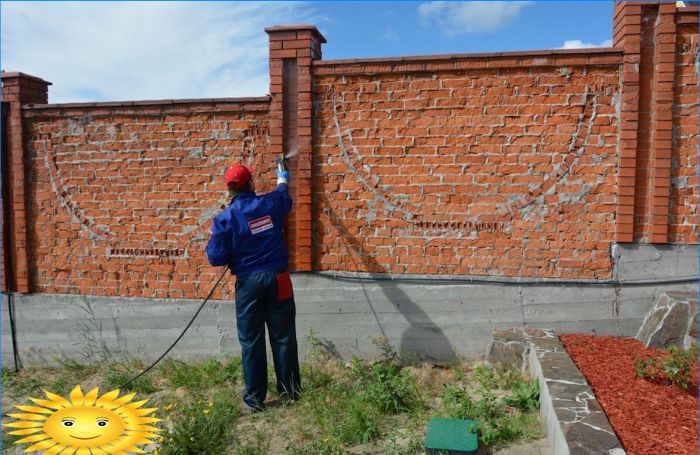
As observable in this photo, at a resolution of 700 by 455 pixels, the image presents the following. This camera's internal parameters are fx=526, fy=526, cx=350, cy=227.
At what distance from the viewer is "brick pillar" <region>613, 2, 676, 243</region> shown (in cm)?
502

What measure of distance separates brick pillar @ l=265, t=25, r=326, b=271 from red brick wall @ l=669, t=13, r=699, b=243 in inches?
141

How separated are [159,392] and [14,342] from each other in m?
2.45

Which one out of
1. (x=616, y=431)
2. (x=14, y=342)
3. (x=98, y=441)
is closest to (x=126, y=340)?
(x=14, y=342)

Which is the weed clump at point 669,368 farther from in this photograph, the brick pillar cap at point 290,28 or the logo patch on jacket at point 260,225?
the brick pillar cap at point 290,28

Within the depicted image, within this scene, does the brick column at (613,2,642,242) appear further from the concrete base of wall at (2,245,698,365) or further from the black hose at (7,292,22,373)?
the black hose at (7,292,22,373)

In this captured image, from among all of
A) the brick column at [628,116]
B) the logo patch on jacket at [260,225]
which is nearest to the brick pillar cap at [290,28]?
the logo patch on jacket at [260,225]

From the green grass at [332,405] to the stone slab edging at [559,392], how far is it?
190 millimetres

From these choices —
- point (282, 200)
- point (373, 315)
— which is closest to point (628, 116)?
point (373, 315)

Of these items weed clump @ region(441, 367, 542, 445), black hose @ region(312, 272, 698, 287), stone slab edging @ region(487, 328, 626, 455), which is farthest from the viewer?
black hose @ region(312, 272, 698, 287)

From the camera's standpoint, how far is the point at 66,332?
20.7 feet

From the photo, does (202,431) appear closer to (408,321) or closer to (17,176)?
(408,321)

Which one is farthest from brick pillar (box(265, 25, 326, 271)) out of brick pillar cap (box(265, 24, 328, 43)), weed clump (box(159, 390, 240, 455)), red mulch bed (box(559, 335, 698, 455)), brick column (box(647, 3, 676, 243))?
brick column (box(647, 3, 676, 243))

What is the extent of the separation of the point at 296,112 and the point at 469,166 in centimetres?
189

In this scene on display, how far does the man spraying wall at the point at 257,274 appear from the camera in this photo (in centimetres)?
461
